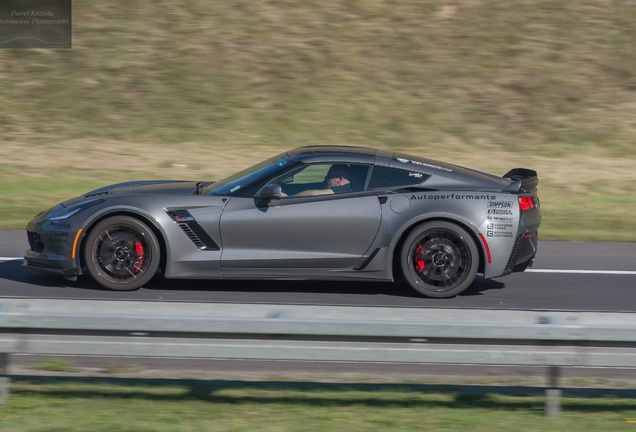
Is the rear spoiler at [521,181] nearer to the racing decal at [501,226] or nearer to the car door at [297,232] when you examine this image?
the racing decal at [501,226]

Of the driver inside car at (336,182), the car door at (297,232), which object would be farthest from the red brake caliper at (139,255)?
the driver inside car at (336,182)

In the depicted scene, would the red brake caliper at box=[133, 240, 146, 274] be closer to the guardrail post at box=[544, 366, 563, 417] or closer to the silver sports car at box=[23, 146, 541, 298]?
the silver sports car at box=[23, 146, 541, 298]

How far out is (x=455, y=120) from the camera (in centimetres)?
1827

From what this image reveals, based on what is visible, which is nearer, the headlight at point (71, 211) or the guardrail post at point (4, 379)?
the guardrail post at point (4, 379)

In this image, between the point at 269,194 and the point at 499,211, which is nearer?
the point at 269,194

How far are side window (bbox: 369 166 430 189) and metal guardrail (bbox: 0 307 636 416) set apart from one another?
3353 mm

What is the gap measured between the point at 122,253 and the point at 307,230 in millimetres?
1604

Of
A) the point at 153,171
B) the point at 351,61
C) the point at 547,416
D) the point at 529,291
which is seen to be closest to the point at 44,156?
the point at 153,171

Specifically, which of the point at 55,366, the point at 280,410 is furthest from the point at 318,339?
the point at 55,366

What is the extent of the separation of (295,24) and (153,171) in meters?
7.96

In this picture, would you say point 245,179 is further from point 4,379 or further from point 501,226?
point 4,379

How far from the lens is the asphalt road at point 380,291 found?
7.48 m

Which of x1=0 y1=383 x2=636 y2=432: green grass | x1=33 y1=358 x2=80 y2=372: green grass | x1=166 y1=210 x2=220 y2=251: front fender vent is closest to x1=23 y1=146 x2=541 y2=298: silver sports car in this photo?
x1=166 y1=210 x2=220 y2=251: front fender vent

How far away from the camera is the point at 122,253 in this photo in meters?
7.48
